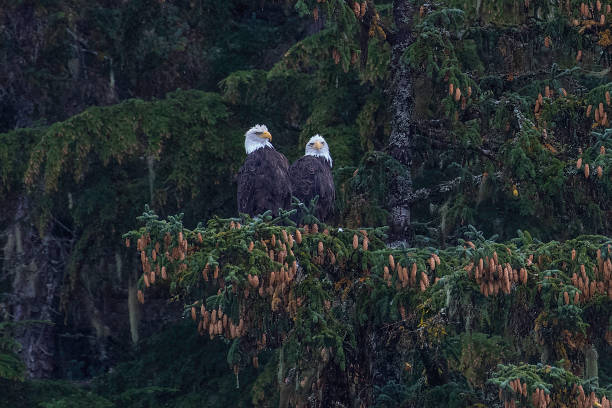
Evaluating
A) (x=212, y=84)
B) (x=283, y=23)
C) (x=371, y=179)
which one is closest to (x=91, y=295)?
(x=212, y=84)

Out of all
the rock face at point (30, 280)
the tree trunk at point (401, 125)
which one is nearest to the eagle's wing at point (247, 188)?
the tree trunk at point (401, 125)

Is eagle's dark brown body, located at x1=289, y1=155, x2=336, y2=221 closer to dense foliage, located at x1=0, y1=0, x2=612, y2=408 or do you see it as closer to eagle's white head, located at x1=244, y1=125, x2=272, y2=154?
dense foliage, located at x1=0, y1=0, x2=612, y2=408

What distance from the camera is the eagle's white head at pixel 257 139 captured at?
410 inches

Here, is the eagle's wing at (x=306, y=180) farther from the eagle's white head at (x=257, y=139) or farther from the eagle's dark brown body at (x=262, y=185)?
the eagle's white head at (x=257, y=139)

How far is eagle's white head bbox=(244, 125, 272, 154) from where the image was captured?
10418 millimetres

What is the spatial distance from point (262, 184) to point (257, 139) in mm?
665

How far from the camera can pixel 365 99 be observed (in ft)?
36.3

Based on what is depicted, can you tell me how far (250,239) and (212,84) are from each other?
8109 mm

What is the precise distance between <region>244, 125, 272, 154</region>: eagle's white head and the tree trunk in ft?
6.39

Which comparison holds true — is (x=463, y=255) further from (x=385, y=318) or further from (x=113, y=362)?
(x=113, y=362)

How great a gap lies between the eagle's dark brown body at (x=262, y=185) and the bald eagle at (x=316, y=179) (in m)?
0.18

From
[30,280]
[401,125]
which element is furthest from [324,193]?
[30,280]

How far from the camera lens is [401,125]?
28.9 ft

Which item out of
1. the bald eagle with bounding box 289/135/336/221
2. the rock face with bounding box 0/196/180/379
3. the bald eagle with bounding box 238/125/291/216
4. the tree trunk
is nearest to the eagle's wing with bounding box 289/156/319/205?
the bald eagle with bounding box 289/135/336/221
